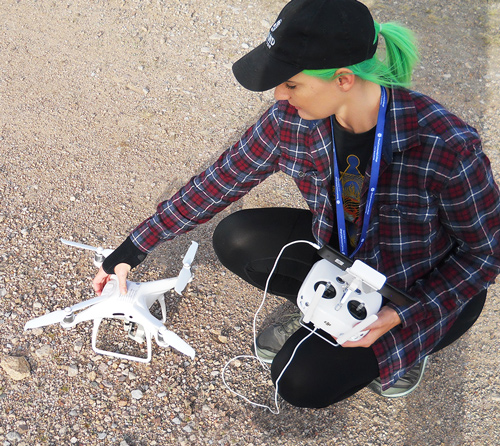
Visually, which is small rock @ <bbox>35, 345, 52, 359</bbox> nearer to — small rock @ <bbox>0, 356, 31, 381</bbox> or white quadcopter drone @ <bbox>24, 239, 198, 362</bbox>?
small rock @ <bbox>0, 356, 31, 381</bbox>

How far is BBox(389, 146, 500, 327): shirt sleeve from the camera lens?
1.55 meters

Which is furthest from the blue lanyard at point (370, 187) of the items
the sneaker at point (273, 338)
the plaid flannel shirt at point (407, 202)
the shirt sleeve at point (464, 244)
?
the sneaker at point (273, 338)

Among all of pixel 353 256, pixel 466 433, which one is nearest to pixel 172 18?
pixel 353 256

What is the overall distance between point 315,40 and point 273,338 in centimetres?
121

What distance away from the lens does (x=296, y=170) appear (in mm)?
1860

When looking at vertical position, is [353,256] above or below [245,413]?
above

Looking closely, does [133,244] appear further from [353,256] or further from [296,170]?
[353,256]

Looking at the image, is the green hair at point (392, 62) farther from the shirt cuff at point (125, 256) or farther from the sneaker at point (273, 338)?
the sneaker at point (273, 338)

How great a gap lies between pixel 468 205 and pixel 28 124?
91.4 inches

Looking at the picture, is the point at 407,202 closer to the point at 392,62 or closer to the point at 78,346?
the point at 392,62

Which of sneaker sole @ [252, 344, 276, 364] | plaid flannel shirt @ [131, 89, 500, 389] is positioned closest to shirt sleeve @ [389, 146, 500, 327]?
plaid flannel shirt @ [131, 89, 500, 389]

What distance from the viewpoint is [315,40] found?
1375 mm

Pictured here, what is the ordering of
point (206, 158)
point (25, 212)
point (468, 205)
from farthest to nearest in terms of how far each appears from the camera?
point (206, 158) → point (25, 212) → point (468, 205)

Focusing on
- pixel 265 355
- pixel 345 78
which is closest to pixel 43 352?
pixel 265 355
